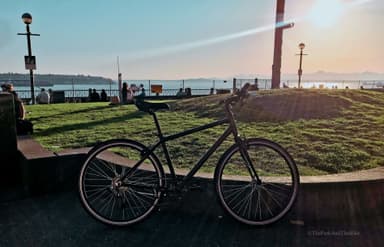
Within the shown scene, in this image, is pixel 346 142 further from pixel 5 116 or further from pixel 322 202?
pixel 5 116

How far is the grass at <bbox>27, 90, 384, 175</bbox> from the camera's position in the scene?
4020 mm

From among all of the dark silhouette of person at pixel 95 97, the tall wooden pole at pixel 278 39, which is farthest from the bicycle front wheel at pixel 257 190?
the dark silhouette of person at pixel 95 97

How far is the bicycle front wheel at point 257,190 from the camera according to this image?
266 cm

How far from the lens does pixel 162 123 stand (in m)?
6.75

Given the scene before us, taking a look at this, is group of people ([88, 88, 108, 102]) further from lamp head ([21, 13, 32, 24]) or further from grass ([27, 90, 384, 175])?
grass ([27, 90, 384, 175])

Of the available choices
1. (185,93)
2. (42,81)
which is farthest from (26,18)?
(42,81)

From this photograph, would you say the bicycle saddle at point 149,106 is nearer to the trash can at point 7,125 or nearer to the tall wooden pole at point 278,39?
the trash can at point 7,125

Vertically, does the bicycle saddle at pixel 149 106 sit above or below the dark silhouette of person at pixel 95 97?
above

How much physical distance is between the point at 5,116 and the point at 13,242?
1642 mm

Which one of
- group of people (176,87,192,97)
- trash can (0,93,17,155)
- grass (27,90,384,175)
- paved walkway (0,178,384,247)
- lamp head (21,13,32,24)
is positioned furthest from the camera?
group of people (176,87,192,97)

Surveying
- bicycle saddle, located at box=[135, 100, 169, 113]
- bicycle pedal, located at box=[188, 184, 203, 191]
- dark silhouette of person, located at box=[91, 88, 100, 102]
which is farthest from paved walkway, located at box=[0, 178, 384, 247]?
dark silhouette of person, located at box=[91, 88, 100, 102]

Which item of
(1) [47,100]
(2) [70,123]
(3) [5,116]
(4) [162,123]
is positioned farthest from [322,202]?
(1) [47,100]

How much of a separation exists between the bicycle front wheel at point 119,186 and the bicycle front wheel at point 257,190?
2.02 feet

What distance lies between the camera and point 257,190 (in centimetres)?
278
